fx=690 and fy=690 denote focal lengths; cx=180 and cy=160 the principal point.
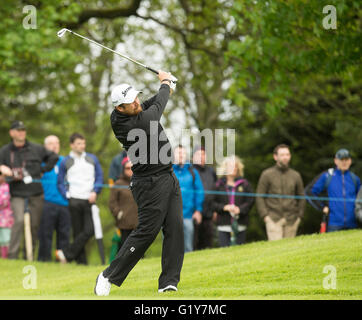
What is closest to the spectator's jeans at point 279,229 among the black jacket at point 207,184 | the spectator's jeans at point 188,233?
the black jacket at point 207,184

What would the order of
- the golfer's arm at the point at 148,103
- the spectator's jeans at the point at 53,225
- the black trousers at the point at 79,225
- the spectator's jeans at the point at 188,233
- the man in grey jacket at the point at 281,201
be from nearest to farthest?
the golfer's arm at the point at 148,103
the man in grey jacket at the point at 281,201
the spectator's jeans at the point at 188,233
the black trousers at the point at 79,225
the spectator's jeans at the point at 53,225

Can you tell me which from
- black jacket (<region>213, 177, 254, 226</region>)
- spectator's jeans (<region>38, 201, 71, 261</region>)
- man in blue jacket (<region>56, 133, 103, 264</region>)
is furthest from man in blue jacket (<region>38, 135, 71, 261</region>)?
black jacket (<region>213, 177, 254, 226</region>)

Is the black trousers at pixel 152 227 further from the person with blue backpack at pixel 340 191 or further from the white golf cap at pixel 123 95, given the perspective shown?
the person with blue backpack at pixel 340 191

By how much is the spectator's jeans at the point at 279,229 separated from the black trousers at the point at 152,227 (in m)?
5.36

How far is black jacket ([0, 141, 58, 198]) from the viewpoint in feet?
44.0

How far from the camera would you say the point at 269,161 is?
2152 cm

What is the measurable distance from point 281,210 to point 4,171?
5.28 m

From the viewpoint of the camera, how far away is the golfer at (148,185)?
7.50 metres

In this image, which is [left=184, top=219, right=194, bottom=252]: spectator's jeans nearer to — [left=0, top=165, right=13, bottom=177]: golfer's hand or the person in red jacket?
the person in red jacket

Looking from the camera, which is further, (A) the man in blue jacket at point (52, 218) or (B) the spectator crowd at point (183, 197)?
(A) the man in blue jacket at point (52, 218)

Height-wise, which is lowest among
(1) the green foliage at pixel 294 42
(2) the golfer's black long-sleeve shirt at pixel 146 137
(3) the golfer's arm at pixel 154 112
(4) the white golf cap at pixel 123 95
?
(2) the golfer's black long-sleeve shirt at pixel 146 137

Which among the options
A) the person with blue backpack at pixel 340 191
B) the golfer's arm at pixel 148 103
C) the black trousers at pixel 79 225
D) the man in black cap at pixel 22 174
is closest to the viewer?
the golfer's arm at pixel 148 103

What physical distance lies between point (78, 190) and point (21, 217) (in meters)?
1.24

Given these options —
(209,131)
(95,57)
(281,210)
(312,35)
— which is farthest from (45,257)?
(95,57)
